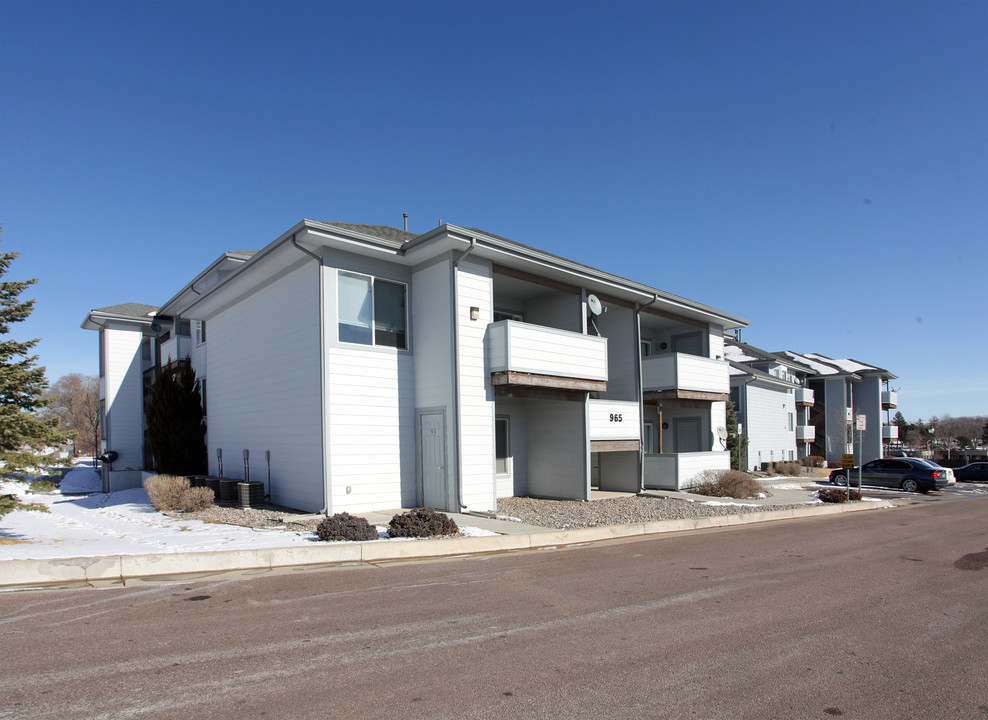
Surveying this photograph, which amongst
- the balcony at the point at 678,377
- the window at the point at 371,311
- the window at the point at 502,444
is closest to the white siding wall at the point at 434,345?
the window at the point at 371,311

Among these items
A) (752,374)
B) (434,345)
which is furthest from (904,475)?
(434,345)

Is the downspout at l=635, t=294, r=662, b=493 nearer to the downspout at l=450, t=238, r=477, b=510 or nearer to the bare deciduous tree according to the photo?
the downspout at l=450, t=238, r=477, b=510

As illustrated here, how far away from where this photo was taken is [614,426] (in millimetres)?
18328

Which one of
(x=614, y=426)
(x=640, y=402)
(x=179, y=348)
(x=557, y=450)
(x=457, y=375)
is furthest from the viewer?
(x=179, y=348)

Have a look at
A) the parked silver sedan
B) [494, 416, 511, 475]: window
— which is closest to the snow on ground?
[494, 416, 511, 475]: window

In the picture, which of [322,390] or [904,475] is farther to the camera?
[904,475]

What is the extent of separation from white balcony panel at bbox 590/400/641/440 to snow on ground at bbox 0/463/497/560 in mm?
6943

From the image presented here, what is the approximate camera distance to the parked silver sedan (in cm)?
2692

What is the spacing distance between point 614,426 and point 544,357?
4.27 metres

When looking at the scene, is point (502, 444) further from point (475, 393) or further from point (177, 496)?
point (177, 496)

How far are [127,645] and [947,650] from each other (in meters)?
6.92

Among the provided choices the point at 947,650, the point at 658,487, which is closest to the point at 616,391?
the point at 658,487

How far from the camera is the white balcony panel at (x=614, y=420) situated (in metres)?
17.7

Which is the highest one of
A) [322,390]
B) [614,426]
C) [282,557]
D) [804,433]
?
[322,390]
